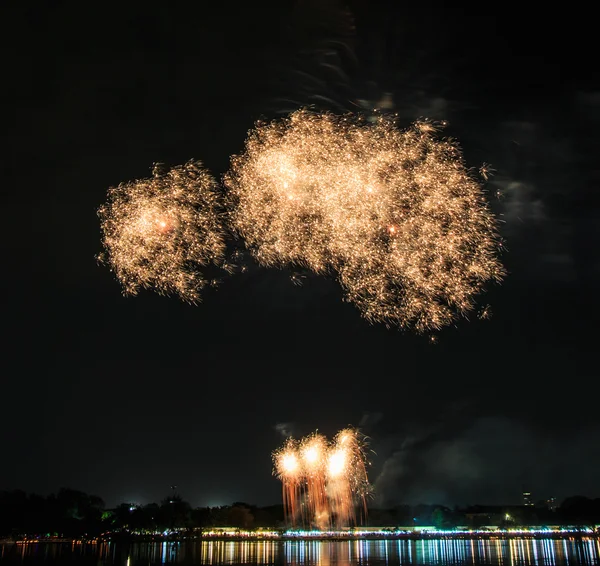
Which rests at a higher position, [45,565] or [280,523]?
[280,523]

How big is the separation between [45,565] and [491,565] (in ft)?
110

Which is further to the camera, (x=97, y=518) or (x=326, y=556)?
(x=97, y=518)

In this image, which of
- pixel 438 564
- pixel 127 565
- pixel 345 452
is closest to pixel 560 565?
pixel 438 564

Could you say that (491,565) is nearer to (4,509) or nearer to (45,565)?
(45,565)

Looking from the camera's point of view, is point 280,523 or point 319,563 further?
point 280,523

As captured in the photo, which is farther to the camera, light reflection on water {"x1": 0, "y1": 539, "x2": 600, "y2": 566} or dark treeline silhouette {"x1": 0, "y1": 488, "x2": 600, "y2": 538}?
dark treeline silhouette {"x1": 0, "y1": 488, "x2": 600, "y2": 538}

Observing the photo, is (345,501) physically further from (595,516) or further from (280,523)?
(595,516)

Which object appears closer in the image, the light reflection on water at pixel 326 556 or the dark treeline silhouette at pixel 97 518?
the light reflection on water at pixel 326 556

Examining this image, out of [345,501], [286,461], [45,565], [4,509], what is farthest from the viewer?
[4,509]

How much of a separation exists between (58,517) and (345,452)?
117m

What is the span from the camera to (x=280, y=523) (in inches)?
7771

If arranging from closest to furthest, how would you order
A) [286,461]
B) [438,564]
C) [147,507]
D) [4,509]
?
[438,564] < [286,461] < [4,509] < [147,507]

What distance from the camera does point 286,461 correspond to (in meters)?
60.4

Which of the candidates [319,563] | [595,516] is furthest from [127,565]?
[595,516]
